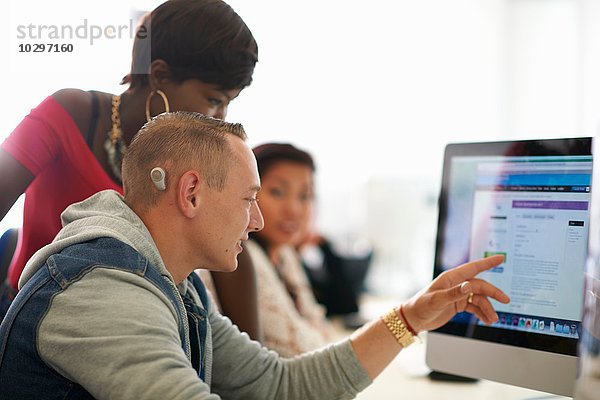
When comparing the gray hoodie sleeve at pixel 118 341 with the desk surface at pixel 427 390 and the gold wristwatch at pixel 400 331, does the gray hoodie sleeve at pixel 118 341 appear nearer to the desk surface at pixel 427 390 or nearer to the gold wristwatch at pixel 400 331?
the gold wristwatch at pixel 400 331

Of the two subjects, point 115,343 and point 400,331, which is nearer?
point 115,343

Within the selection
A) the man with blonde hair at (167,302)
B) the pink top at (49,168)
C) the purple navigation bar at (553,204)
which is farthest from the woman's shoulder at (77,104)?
the purple navigation bar at (553,204)

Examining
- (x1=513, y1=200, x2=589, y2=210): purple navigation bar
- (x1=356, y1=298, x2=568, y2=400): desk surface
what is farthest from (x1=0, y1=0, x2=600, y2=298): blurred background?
(x1=513, y1=200, x2=589, y2=210): purple navigation bar

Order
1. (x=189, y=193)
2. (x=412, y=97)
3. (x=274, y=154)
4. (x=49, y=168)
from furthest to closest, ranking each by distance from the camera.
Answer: (x=412, y=97), (x=274, y=154), (x=49, y=168), (x=189, y=193)

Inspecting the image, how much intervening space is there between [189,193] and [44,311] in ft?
0.78

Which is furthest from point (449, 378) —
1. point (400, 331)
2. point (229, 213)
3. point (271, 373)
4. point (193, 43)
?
point (193, 43)

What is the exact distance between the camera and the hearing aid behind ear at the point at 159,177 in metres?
0.98

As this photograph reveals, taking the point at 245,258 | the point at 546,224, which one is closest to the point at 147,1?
the point at 245,258

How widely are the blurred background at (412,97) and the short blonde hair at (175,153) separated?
2160mm

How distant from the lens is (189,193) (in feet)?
3.20

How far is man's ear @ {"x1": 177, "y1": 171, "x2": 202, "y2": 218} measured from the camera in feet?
3.18

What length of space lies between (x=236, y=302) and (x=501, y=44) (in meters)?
3.09

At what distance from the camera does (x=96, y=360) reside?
830mm

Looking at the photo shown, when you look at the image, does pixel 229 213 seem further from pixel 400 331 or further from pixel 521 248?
pixel 521 248
